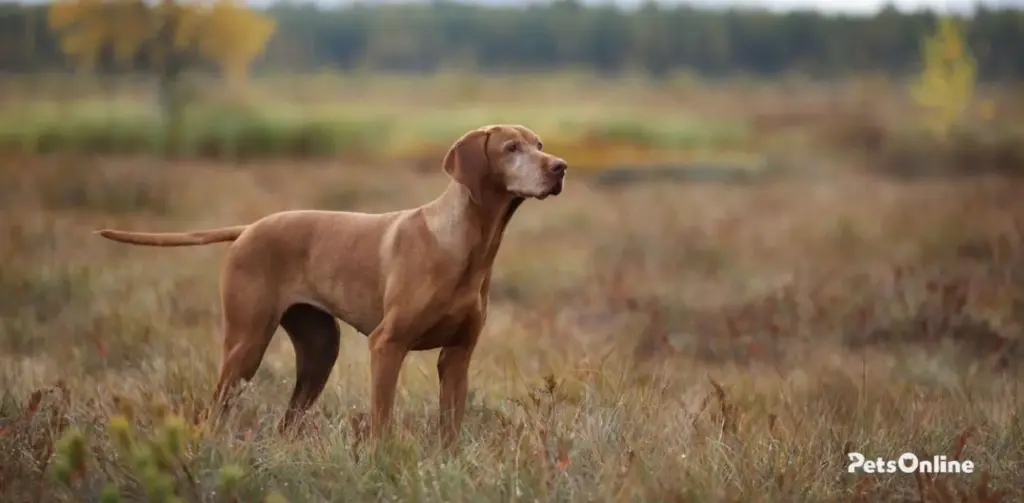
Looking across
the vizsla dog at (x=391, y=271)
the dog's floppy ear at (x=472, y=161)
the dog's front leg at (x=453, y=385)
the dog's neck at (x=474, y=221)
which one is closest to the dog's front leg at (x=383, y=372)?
the vizsla dog at (x=391, y=271)

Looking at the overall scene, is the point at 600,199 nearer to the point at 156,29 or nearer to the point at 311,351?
the point at 156,29

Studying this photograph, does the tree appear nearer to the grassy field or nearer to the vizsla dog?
the grassy field

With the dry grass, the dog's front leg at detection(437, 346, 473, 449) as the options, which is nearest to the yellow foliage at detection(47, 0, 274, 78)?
the dry grass

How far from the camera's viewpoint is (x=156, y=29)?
899 inches

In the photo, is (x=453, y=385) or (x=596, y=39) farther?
(x=596, y=39)

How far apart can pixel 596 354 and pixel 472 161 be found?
11.6 feet

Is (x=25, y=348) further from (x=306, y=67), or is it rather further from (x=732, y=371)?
(x=306, y=67)

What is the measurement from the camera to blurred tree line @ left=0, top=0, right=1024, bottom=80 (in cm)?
3844

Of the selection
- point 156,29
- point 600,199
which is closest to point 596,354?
point 600,199

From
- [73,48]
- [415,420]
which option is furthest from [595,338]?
[73,48]

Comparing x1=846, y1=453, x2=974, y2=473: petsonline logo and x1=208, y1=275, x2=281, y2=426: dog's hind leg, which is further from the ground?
x1=208, y1=275, x2=281, y2=426: dog's hind leg

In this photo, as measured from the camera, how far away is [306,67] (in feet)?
115

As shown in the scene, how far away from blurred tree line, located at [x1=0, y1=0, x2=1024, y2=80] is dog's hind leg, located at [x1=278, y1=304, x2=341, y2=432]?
28425mm

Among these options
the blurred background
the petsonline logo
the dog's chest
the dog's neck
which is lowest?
the blurred background
